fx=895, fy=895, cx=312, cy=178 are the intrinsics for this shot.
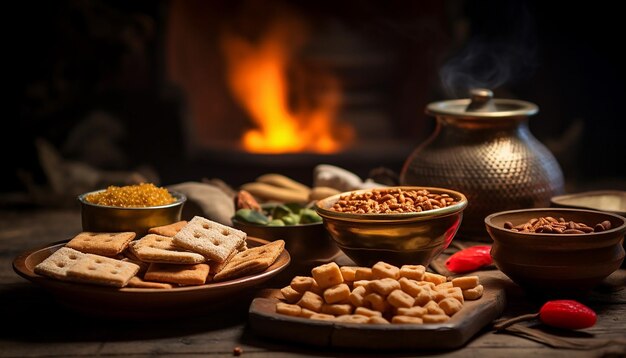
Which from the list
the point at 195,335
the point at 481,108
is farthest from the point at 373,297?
the point at 481,108

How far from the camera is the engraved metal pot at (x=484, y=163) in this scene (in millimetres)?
2758

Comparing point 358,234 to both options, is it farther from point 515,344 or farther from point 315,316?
point 515,344

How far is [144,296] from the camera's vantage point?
1.97 meters

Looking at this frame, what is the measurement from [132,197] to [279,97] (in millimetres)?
2187

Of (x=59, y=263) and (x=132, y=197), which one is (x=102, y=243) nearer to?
(x=59, y=263)

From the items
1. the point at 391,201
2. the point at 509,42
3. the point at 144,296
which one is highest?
the point at 509,42

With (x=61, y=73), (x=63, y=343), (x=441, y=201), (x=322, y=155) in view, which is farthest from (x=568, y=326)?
(x=61, y=73)

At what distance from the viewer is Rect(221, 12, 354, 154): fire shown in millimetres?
4441

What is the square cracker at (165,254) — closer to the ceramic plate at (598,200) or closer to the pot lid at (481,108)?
the pot lid at (481,108)

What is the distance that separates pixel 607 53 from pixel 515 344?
2.83 metres

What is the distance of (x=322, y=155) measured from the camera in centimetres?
424

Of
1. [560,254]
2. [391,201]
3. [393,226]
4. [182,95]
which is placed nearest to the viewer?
[560,254]

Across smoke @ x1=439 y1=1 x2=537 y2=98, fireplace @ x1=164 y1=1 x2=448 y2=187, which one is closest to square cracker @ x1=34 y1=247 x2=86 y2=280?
smoke @ x1=439 y1=1 x2=537 y2=98

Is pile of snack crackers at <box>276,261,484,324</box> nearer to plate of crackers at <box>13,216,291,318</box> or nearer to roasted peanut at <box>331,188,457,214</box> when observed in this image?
plate of crackers at <box>13,216,291,318</box>
